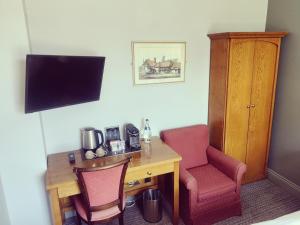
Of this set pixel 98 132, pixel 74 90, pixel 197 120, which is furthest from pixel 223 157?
pixel 74 90

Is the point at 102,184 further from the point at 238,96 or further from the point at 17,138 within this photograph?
the point at 238,96

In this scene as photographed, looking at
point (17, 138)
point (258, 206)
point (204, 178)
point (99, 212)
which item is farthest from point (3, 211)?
point (258, 206)

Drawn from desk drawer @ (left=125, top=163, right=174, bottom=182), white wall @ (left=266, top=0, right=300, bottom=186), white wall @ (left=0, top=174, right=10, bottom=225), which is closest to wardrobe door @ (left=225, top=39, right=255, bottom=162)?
white wall @ (left=266, top=0, right=300, bottom=186)

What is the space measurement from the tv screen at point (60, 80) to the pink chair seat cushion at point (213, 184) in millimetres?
1323

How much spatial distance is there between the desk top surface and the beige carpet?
74cm

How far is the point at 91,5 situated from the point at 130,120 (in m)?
1.19

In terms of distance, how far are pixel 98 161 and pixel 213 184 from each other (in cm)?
113

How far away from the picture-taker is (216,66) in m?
2.64

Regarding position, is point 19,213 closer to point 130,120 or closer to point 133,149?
point 133,149

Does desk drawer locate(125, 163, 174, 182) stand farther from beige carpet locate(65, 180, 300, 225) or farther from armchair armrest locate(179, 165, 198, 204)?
beige carpet locate(65, 180, 300, 225)

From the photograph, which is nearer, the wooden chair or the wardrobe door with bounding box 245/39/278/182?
the wooden chair

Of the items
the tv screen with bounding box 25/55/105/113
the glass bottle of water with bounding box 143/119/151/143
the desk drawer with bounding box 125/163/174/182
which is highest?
the tv screen with bounding box 25/55/105/113

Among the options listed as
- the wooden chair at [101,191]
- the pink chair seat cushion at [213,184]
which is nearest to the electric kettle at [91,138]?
the wooden chair at [101,191]

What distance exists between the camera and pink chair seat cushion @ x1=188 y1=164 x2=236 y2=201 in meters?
2.21
